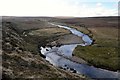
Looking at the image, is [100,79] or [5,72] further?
[100,79]

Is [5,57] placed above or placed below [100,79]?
above

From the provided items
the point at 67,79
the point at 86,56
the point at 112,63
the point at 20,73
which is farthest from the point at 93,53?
the point at 20,73

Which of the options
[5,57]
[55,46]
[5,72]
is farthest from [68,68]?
[55,46]

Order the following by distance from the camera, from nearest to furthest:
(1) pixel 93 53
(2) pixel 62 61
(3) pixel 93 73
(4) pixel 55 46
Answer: (3) pixel 93 73 < (2) pixel 62 61 < (1) pixel 93 53 < (4) pixel 55 46

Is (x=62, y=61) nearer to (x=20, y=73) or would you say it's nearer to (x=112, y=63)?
(x=112, y=63)

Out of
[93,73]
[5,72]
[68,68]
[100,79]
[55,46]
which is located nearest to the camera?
[5,72]

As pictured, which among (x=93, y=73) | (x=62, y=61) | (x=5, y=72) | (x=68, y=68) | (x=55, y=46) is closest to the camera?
(x=5, y=72)

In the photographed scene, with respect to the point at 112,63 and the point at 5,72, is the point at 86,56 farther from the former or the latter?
the point at 5,72

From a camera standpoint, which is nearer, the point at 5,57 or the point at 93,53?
the point at 5,57

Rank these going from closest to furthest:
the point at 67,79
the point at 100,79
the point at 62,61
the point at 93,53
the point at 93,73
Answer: the point at 67,79
the point at 100,79
the point at 93,73
the point at 62,61
the point at 93,53
